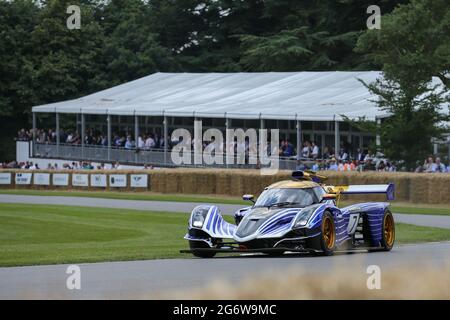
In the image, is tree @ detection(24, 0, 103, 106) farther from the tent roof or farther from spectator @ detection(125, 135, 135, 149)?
spectator @ detection(125, 135, 135, 149)

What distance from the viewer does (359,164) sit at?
43.2 meters

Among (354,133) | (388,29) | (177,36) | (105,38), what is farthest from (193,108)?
(177,36)

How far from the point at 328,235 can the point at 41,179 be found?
3316 cm

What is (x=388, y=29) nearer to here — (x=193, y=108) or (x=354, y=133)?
(x=354, y=133)

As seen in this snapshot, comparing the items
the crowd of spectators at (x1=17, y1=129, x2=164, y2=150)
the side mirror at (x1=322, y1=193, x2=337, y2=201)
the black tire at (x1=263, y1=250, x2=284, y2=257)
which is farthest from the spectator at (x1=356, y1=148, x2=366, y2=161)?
the black tire at (x1=263, y1=250, x2=284, y2=257)

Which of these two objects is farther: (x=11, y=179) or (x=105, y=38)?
(x=105, y=38)

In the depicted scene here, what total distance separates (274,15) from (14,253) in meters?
58.8

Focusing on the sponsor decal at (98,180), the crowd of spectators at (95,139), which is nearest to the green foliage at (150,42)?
the crowd of spectators at (95,139)

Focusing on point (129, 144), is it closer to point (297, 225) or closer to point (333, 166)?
point (333, 166)

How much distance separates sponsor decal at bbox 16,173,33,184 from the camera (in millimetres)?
51156

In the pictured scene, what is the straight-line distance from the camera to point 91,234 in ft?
83.7

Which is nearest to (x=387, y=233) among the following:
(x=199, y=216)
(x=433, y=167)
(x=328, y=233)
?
(x=328, y=233)

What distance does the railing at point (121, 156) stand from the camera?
47819 mm

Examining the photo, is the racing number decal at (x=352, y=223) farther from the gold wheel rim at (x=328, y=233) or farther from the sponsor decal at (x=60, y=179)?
the sponsor decal at (x=60, y=179)
